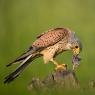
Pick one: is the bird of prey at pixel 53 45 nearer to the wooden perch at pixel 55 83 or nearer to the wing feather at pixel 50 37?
the wing feather at pixel 50 37

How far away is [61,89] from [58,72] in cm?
11

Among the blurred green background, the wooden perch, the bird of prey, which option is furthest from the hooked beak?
the blurred green background

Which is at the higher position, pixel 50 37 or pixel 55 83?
pixel 50 37

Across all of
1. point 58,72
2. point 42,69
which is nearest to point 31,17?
point 42,69

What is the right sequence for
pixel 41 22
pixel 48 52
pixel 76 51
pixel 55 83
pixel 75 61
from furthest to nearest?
1. pixel 41 22
2. pixel 48 52
3. pixel 76 51
4. pixel 75 61
5. pixel 55 83

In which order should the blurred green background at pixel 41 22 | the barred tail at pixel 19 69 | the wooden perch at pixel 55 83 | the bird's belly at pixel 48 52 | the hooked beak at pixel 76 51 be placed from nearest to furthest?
the wooden perch at pixel 55 83, the barred tail at pixel 19 69, the hooked beak at pixel 76 51, the bird's belly at pixel 48 52, the blurred green background at pixel 41 22

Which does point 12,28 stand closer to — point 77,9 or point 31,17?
point 31,17

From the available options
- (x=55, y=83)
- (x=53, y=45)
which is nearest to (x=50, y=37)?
(x=53, y=45)

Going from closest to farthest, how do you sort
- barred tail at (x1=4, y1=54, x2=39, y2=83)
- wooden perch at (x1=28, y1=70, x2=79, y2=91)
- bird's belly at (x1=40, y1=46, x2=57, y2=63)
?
wooden perch at (x1=28, y1=70, x2=79, y2=91), barred tail at (x1=4, y1=54, x2=39, y2=83), bird's belly at (x1=40, y1=46, x2=57, y2=63)

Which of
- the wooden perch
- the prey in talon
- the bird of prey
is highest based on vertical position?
the bird of prey

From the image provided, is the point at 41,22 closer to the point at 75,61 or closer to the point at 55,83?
the point at 75,61

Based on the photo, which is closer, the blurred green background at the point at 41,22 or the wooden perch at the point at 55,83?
the wooden perch at the point at 55,83

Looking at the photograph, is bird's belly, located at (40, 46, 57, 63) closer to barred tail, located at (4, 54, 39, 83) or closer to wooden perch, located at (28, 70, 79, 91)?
barred tail, located at (4, 54, 39, 83)

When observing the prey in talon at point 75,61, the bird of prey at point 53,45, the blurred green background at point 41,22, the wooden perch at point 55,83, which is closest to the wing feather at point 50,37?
the bird of prey at point 53,45
